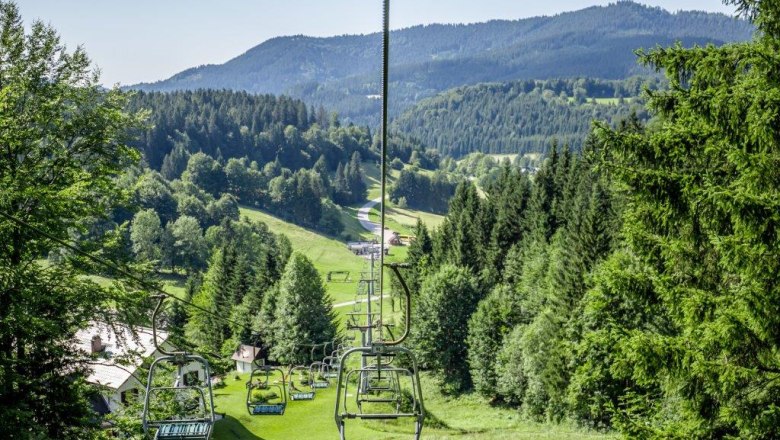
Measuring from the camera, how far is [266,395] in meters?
46.6

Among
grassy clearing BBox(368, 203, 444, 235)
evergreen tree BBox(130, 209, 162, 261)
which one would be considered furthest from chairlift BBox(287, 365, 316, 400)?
grassy clearing BBox(368, 203, 444, 235)

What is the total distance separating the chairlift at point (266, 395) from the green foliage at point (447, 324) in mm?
13373

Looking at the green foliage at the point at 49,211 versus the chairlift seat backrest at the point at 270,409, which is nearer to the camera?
the green foliage at the point at 49,211

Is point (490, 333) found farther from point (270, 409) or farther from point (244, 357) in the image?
point (270, 409)

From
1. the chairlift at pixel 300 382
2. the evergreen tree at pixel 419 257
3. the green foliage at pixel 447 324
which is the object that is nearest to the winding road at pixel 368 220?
the evergreen tree at pixel 419 257

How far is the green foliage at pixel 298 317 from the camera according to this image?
200 ft

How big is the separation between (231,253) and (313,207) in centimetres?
8435

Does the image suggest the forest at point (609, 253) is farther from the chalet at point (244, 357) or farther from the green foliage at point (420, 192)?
the green foliage at point (420, 192)

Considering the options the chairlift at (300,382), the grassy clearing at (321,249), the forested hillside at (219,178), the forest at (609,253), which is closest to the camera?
the forest at (609,253)

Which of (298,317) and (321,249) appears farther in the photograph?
(321,249)

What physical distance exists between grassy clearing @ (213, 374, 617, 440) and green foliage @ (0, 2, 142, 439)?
60.8 ft

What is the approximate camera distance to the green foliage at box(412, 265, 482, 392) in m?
57.6

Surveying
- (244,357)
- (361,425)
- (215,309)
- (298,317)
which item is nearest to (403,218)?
(215,309)

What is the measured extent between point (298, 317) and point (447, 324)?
12.7 metres
